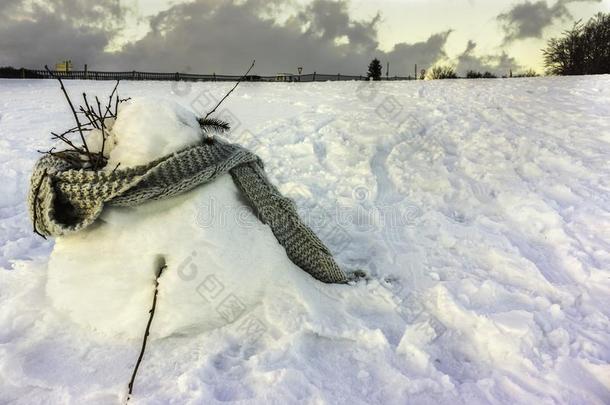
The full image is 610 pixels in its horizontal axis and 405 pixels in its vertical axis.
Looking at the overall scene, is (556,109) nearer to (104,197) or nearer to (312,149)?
(312,149)

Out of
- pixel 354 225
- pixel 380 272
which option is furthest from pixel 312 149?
pixel 380 272

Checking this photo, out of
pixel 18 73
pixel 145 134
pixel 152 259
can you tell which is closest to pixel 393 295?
pixel 152 259

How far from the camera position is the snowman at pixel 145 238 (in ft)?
7.64

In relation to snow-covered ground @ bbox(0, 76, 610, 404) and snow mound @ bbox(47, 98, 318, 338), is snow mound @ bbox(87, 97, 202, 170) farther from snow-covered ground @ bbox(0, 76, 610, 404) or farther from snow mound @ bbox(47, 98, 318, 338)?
snow-covered ground @ bbox(0, 76, 610, 404)

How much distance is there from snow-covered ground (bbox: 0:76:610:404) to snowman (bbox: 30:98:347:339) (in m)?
0.04

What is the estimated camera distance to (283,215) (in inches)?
113

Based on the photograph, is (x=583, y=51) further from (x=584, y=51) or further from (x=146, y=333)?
(x=146, y=333)

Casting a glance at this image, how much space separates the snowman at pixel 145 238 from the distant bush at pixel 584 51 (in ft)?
90.3

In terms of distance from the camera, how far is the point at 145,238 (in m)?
2.40

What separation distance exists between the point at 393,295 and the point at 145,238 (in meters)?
1.59

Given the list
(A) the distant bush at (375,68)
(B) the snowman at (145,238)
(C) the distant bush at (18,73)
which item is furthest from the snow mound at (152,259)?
(A) the distant bush at (375,68)

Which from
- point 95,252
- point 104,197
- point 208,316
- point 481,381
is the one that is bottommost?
point 481,381

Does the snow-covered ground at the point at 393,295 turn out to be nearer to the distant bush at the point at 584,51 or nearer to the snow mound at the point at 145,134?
the snow mound at the point at 145,134

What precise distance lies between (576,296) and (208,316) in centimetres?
239
